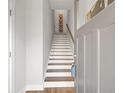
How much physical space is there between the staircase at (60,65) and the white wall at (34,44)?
398 millimetres

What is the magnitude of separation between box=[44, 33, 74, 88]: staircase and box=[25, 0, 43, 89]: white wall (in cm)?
40

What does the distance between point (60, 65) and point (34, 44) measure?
1.74 metres

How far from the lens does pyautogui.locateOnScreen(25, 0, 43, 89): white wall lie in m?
4.02

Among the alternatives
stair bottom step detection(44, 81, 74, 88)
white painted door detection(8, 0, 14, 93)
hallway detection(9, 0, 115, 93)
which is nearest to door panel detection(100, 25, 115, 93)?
A: hallway detection(9, 0, 115, 93)

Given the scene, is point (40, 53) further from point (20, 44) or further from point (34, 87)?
point (34, 87)

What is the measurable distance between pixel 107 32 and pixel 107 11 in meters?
0.09

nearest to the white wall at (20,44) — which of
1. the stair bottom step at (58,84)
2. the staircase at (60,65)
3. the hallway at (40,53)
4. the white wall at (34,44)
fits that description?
the hallway at (40,53)

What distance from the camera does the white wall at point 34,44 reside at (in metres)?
4.02

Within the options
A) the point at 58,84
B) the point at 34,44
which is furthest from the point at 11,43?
the point at 58,84

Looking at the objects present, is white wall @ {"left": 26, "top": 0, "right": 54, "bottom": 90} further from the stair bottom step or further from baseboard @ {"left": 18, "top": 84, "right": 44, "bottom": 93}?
the stair bottom step

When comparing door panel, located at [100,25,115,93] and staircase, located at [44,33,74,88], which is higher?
door panel, located at [100,25,115,93]

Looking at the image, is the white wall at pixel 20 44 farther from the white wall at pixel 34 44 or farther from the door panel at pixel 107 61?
the door panel at pixel 107 61
